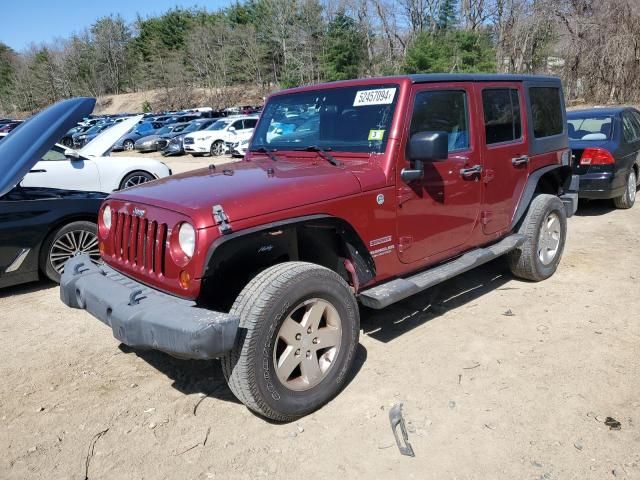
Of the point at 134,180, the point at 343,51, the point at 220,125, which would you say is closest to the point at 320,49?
the point at 343,51

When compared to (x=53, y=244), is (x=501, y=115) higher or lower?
higher

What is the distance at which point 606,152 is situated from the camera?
7.39m

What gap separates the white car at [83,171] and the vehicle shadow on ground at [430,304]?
4.84m

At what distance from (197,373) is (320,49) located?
54689 mm

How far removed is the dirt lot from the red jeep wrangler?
0.33 metres

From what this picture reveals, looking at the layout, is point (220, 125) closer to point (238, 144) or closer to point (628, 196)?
point (238, 144)

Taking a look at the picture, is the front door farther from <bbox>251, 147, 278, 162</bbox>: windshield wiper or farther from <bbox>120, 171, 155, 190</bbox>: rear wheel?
<bbox>120, 171, 155, 190</bbox>: rear wheel

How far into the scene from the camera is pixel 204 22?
2793 inches

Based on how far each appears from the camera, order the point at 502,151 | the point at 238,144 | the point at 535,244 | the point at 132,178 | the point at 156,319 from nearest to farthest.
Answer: the point at 156,319 < the point at 502,151 < the point at 535,244 < the point at 132,178 < the point at 238,144

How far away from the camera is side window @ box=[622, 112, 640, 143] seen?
795cm

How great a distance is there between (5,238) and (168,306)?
3.18 metres

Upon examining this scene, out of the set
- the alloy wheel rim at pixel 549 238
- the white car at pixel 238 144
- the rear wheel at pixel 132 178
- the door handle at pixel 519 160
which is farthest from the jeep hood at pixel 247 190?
the white car at pixel 238 144

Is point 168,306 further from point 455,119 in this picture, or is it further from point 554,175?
point 554,175

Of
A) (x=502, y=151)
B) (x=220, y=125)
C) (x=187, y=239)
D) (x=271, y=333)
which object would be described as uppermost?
(x=220, y=125)
